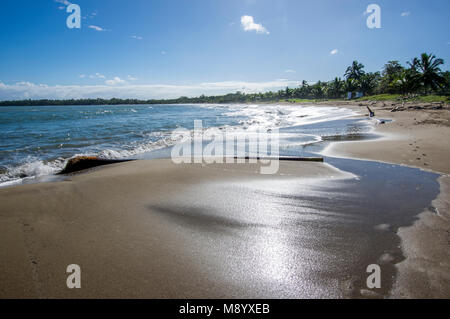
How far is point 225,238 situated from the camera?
3154mm

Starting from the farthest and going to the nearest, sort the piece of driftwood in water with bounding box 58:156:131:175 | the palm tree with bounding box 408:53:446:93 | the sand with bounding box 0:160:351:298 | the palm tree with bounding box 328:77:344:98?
1. the palm tree with bounding box 328:77:344:98
2. the palm tree with bounding box 408:53:446:93
3. the piece of driftwood in water with bounding box 58:156:131:175
4. the sand with bounding box 0:160:351:298

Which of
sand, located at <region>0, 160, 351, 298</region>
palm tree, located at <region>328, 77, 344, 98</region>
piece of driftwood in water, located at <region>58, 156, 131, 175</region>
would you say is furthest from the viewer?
palm tree, located at <region>328, 77, 344, 98</region>

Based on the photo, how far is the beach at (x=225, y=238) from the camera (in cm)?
227

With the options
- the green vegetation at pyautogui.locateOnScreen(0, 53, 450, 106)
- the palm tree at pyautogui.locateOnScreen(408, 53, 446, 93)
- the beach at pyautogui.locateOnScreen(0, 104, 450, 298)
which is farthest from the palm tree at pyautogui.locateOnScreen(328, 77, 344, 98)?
the beach at pyautogui.locateOnScreen(0, 104, 450, 298)

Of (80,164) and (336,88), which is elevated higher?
(336,88)

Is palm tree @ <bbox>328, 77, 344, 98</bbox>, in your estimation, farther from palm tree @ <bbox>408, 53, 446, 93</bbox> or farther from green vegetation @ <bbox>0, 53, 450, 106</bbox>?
palm tree @ <bbox>408, 53, 446, 93</bbox>

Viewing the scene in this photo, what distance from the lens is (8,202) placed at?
419 cm

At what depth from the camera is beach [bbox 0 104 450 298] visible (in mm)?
2270

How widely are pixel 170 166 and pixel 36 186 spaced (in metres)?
3.40

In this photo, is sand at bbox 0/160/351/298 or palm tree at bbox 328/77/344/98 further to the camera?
palm tree at bbox 328/77/344/98

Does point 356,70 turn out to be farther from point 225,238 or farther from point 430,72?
point 225,238

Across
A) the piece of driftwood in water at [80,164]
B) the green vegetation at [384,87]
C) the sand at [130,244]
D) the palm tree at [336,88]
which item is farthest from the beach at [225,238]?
the palm tree at [336,88]

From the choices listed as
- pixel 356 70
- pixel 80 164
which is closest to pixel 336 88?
pixel 356 70

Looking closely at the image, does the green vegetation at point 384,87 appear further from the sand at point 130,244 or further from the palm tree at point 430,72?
the sand at point 130,244
